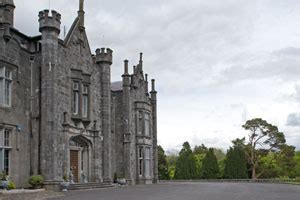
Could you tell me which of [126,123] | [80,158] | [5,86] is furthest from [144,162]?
[5,86]

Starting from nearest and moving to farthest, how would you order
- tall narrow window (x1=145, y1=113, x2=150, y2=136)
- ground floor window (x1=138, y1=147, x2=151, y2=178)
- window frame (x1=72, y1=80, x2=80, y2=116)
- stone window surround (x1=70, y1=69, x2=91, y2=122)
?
stone window surround (x1=70, y1=69, x2=91, y2=122), window frame (x1=72, y1=80, x2=80, y2=116), ground floor window (x1=138, y1=147, x2=151, y2=178), tall narrow window (x1=145, y1=113, x2=150, y2=136)

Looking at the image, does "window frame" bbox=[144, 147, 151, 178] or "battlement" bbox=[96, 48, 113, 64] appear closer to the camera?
"battlement" bbox=[96, 48, 113, 64]

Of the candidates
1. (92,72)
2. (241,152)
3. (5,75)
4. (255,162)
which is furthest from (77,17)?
(255,162)

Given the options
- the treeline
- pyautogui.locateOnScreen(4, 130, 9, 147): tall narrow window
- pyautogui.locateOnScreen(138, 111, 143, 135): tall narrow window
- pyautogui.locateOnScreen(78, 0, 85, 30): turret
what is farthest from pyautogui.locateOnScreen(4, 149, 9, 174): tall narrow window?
the treeline

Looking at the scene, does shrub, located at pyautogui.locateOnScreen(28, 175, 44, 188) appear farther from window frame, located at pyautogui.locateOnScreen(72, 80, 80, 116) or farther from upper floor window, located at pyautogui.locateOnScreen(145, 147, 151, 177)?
upper floor window, located at pyautogui.locateOnScreen(145, 147, 151, 177)

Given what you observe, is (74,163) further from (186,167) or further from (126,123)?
(186,167)

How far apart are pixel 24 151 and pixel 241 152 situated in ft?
114

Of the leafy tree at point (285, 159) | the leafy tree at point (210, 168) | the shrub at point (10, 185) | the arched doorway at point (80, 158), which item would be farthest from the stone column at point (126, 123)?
the leafy tree at point (285, 159)

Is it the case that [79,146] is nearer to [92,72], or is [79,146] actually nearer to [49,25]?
[92,72]

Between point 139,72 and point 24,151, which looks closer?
point 24,151

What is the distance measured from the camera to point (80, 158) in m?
28.8

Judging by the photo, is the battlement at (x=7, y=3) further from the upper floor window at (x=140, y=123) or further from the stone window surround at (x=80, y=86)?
the upper floor window at (x=140, y=123)

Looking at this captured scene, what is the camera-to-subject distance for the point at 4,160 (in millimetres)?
22266

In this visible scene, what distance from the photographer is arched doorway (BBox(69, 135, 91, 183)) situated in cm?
2806
